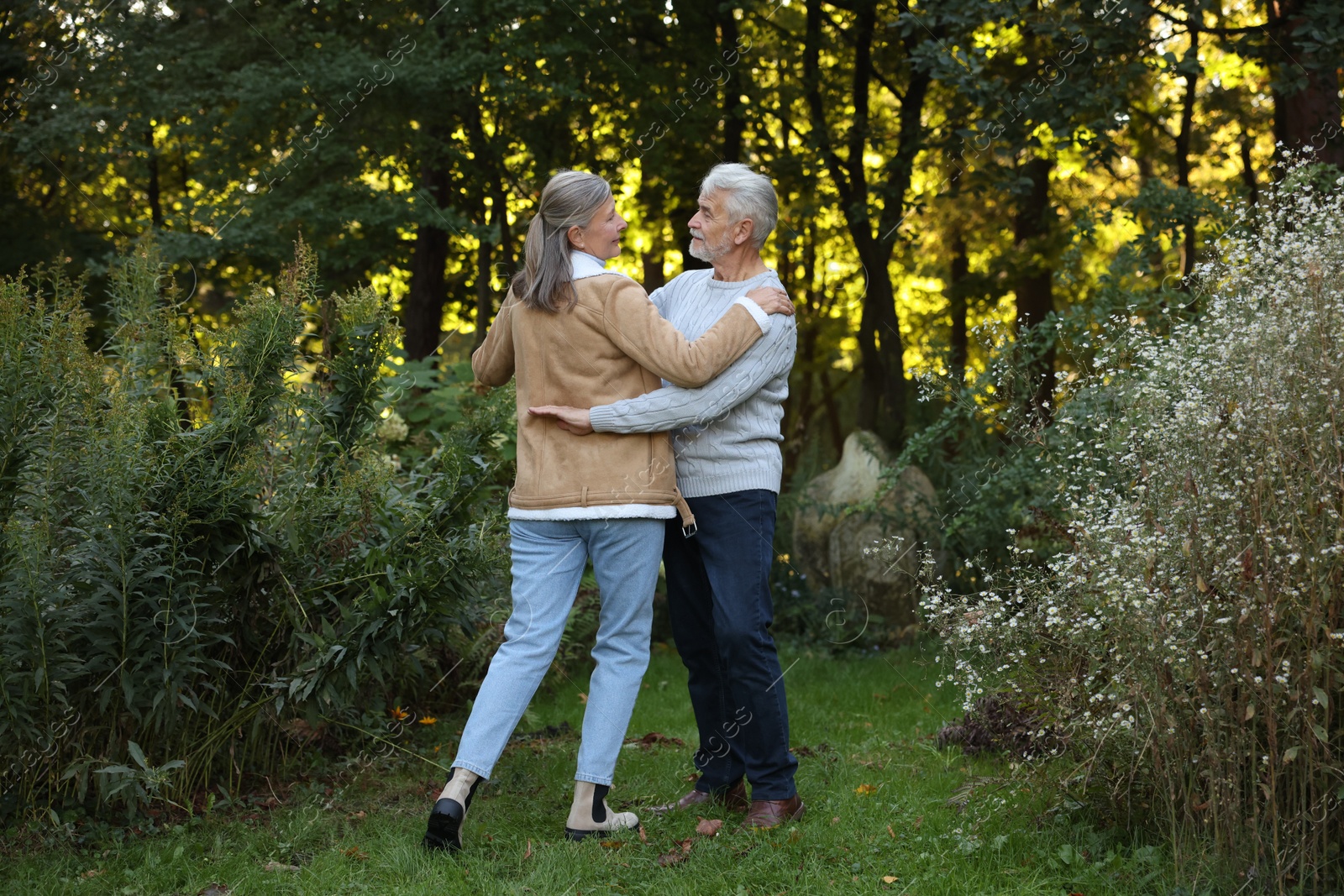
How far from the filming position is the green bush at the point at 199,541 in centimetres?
360

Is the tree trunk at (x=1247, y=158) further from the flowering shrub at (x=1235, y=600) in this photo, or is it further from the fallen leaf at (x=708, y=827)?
the fallen leaf at (x=708, y=827)

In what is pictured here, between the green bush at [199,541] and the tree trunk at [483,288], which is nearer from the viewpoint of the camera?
the green bush at [199,541]

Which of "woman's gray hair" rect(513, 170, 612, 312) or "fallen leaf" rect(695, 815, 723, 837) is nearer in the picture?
"woman's gray hair" rect(513, 170, 612, 312)

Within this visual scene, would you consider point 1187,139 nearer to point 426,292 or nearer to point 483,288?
point 483,288

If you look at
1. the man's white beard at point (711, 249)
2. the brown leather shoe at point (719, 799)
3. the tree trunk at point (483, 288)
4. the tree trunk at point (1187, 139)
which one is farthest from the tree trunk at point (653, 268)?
the brown leather shoe at point (719, 799)

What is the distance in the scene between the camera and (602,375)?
3.60m

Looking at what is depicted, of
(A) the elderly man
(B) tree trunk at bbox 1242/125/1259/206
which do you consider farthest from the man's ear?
(B) tree trunk at bbox 1242/125/1259/206

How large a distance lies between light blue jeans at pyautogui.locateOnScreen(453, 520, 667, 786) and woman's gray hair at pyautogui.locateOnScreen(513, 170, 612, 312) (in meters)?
0.71

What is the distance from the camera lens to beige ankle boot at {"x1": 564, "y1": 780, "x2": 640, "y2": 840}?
3.72 meters

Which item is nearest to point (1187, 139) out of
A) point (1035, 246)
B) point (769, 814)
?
point (1035, 246)

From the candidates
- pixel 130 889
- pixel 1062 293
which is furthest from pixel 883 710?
pixel 1062 293

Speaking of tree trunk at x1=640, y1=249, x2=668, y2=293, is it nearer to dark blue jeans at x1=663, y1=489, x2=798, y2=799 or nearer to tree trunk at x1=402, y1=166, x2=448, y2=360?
tree trunk at x1=402, y1=166, x2=448, y2=360

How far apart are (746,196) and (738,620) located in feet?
4.51

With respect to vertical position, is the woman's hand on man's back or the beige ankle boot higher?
the woman's hand on man's back
